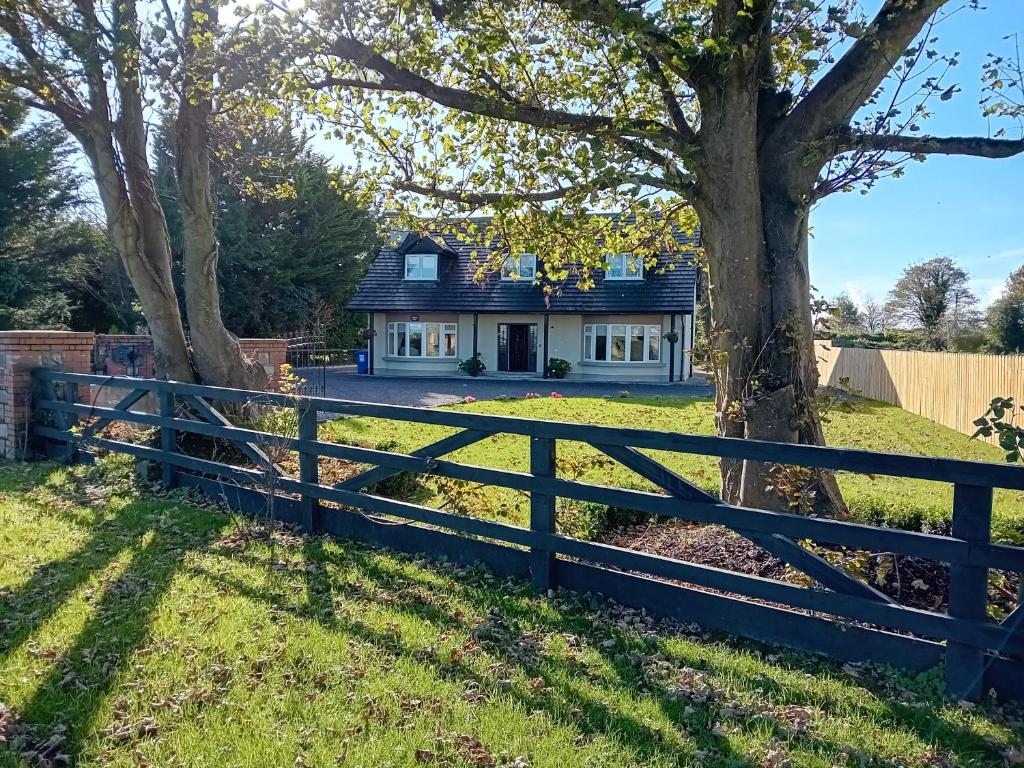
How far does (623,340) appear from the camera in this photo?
28734 mm

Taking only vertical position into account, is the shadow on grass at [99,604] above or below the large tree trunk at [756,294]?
below

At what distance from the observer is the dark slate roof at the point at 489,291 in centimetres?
2748

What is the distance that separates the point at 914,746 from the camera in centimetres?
278

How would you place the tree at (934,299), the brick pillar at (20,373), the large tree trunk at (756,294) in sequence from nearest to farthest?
the large tree trunk at (756,294)
the brick pillar at (20,373)
the tree at (934,299)

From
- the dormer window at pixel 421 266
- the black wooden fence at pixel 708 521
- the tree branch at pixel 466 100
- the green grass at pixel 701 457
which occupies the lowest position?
the green grass at pixel 701 457

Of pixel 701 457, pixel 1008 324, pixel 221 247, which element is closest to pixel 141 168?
pixel 701 457

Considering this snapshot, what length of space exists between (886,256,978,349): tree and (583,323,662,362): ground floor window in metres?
16.1

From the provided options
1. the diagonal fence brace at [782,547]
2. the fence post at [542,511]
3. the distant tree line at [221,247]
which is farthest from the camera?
the distant tree line at [221,247]

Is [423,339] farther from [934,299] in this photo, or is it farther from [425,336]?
[934,299]

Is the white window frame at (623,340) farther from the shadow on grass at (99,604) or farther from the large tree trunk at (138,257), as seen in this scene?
the shadow on grass at (99,604)

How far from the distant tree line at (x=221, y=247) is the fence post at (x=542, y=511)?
2014cm

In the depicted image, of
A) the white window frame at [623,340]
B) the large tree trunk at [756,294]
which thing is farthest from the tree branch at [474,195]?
the white window frame at [623,340]

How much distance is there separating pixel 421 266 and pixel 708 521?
28.1 meters

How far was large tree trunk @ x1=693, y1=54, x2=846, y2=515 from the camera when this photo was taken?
5.01m
